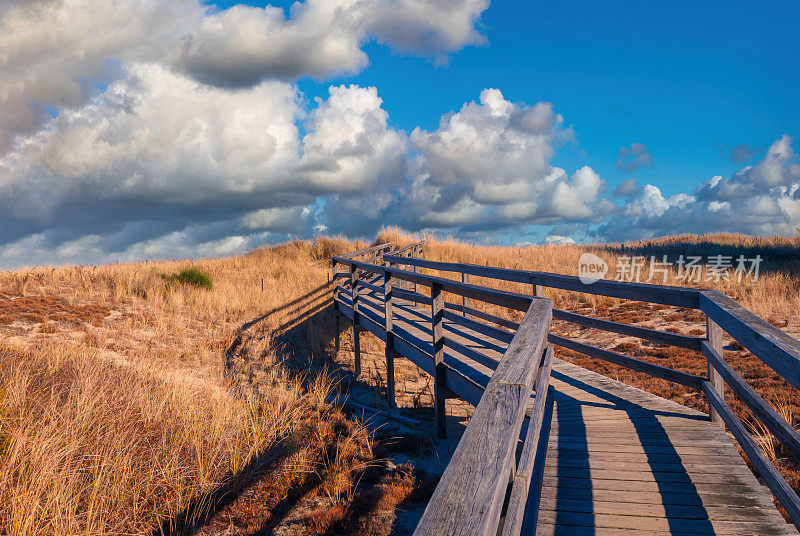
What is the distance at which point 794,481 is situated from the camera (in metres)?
4.83

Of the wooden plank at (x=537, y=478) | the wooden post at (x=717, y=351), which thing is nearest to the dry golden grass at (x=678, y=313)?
the wooden post at (x=717, y=351)

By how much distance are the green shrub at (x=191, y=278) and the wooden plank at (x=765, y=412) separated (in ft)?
49.7

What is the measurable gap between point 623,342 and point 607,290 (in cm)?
772

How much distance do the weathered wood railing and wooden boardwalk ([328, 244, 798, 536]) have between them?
0.26 m

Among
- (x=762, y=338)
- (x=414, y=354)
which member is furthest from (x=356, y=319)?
(x=762, y=338)

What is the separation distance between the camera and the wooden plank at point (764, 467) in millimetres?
2287

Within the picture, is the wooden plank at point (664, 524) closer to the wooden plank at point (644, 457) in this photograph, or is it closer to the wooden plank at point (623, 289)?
the wooden plank at point (644, 457)

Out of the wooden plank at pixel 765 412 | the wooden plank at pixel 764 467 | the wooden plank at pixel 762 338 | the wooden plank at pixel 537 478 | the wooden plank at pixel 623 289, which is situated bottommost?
the wooden plank at pixel 537 478

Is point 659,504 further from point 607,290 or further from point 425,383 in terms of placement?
point 425,383

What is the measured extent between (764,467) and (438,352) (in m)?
3.82

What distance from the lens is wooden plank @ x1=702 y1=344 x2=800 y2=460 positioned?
236 cm

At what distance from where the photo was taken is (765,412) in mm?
2719

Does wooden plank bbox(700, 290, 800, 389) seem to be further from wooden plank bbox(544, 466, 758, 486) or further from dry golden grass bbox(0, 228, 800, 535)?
dry golden grass bbox(0, 228, 800, 535)

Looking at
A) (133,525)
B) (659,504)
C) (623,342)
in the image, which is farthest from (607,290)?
(623,342)
